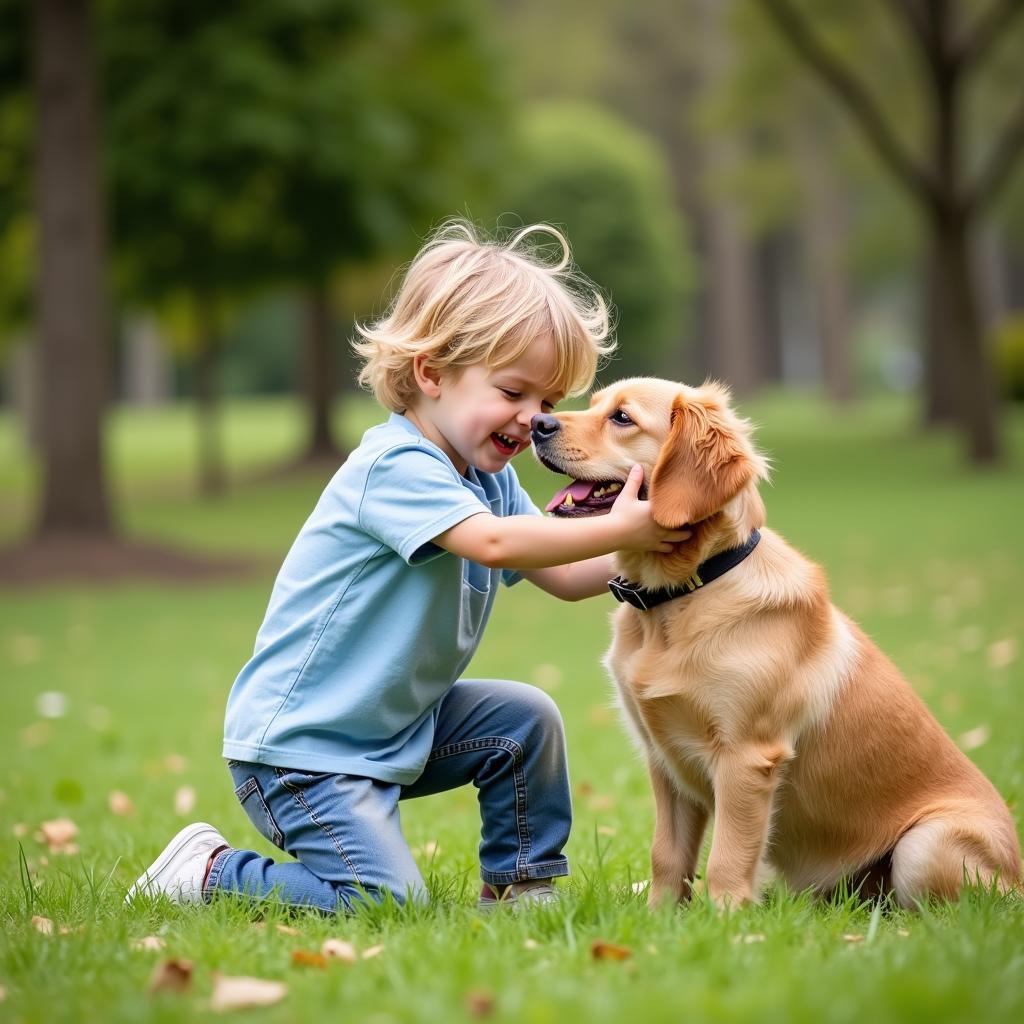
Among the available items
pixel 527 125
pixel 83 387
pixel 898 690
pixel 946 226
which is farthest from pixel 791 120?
pixel 898 690

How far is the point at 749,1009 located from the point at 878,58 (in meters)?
28.0

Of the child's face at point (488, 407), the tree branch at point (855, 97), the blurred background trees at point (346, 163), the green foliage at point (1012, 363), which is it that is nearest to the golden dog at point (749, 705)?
the child's face at point (488, 407)

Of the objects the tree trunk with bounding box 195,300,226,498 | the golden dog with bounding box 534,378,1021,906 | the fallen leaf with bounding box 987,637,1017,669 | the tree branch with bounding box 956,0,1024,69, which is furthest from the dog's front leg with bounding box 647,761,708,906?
the tree trunk with bounding box 195,300,226,498

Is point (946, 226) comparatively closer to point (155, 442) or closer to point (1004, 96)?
point (1004, 96)

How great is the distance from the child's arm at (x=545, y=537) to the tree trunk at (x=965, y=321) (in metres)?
17.4

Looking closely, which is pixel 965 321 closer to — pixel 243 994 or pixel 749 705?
pixel 749 705

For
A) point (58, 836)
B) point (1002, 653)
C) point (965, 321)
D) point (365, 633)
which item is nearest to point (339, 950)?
point (365, 633)

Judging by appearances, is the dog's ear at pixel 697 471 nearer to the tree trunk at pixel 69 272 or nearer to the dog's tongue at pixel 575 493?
the dog's tongue at pixel 575 493

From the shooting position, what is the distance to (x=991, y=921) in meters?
3.23

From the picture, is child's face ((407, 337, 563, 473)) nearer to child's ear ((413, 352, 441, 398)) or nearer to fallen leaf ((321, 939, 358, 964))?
child's ear ((413, 352, 441, 398))

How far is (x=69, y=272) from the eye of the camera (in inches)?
563

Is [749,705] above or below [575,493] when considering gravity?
below

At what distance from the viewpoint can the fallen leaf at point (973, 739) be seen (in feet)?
19.0

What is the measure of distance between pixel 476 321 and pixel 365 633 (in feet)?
3.08
